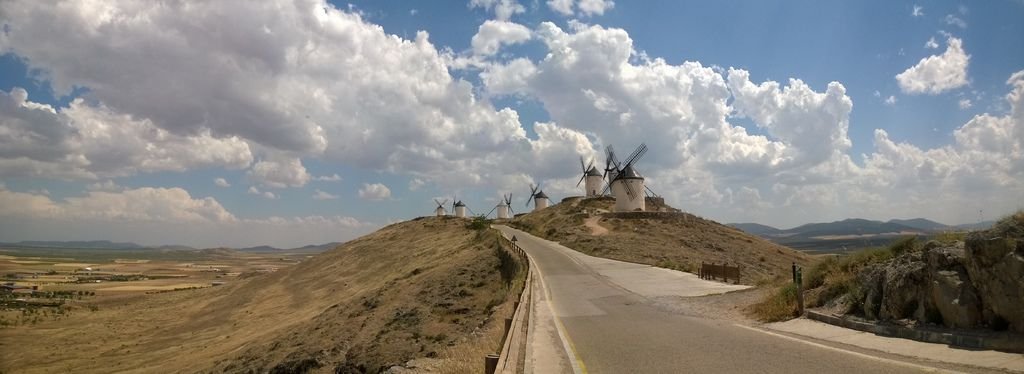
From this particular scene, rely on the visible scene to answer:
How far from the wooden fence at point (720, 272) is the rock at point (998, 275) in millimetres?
14993

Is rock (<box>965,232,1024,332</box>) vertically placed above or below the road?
above

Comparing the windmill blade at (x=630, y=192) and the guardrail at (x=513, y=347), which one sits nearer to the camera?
the guardrail at (x=513, y=347)

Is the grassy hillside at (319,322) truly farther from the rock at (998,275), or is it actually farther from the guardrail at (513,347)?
the rock at (998,275)

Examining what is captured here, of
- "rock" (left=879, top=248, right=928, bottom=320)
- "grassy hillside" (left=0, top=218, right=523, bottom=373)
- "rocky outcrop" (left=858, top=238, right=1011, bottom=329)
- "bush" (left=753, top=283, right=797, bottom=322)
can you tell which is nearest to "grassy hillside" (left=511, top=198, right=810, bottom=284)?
"grassy hillside" (left=0, top=218, right=523, bottom=373)

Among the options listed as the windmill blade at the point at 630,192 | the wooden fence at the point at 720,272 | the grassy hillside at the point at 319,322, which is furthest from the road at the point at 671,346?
the windmill blade at the point at 630,192

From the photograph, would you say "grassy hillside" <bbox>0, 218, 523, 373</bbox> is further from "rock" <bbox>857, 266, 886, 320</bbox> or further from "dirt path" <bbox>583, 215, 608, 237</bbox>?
"dirt path" <bbox>583, 215, 608, 237</bbox>

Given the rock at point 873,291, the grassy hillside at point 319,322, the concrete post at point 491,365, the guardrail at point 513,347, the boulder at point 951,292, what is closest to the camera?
the concrete post at point 491,365

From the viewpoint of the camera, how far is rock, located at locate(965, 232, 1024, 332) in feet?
25.9

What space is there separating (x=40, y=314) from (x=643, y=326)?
71850mm

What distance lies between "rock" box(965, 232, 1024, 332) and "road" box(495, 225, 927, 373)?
70.7 inches

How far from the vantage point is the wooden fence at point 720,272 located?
78.1 ft

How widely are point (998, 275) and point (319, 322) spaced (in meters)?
32.7

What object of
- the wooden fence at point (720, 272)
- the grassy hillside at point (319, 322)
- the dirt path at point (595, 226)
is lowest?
the grassy hillside at point (319, 322)

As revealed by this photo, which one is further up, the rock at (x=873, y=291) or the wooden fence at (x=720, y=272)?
the rock at (x=873, y=291)
